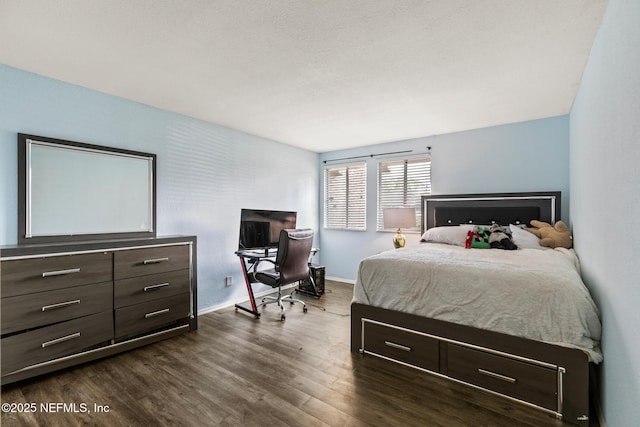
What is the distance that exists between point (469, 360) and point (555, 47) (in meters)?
2.28

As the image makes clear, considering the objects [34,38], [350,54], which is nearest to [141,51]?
[34,38]

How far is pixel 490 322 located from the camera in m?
1.97

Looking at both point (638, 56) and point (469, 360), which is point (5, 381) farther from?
point (638, 56)

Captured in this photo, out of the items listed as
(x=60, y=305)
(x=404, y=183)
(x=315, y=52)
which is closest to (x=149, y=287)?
(x=60, y=305)

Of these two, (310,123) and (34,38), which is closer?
(34,38)

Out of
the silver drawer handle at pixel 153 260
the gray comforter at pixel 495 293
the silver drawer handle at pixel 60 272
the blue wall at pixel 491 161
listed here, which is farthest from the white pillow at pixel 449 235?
the silver drawer handle at pixel 60 272

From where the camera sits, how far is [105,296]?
2502mm

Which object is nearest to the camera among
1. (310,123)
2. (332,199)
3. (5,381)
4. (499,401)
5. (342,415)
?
(342,415)

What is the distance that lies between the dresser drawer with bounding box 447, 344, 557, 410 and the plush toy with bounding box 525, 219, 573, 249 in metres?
1.84

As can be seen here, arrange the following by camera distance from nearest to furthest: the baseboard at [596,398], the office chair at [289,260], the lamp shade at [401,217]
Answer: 1. the baseboard at [596,398]
2. the office chair at [289,260]
3. the lamp shade at [401,217]

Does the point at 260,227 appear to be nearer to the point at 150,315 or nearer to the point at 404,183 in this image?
the point at 150,315

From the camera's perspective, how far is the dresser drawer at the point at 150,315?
8.53 ft

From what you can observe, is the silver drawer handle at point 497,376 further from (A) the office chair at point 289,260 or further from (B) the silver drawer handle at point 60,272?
(B) the silver drawer handle at point 60,272

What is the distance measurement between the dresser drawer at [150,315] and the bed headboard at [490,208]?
3.32 meters
